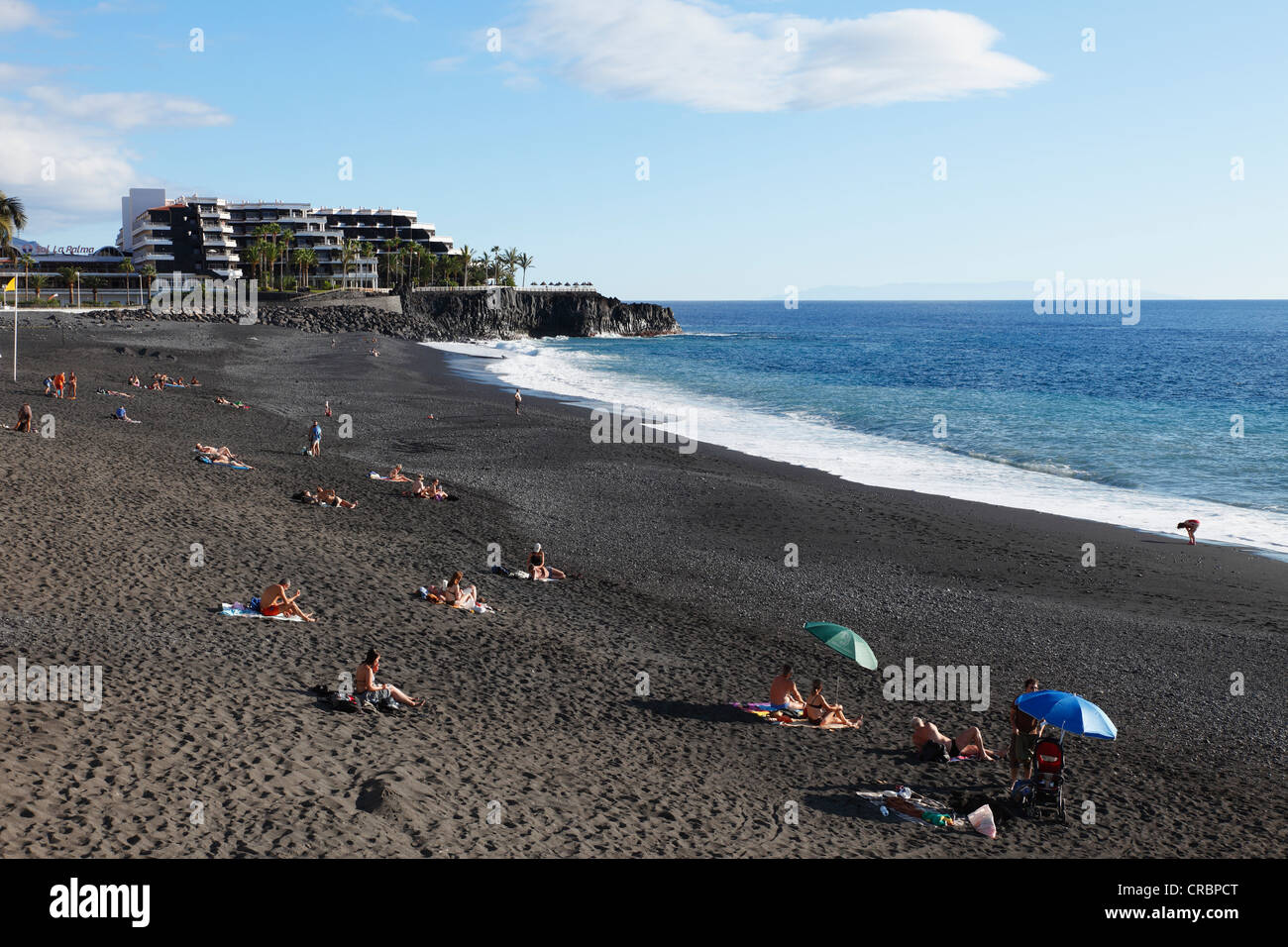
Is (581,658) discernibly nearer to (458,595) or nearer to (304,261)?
(458,595)

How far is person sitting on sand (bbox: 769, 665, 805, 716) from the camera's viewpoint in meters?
13.5

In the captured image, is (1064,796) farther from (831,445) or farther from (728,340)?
(728,340)

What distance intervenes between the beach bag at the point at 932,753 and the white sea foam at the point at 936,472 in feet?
54.7

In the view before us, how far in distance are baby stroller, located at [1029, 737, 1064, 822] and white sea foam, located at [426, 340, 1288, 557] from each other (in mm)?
16970

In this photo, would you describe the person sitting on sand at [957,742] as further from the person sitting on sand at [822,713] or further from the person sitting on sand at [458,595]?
the person sitting on sand at [458,595]

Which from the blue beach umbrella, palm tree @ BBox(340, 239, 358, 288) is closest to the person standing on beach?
the blue beach umbrella

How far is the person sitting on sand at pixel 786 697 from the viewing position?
13.5m

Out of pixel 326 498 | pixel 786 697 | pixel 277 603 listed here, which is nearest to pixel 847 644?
pixel 786 697

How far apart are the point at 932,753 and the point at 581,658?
5678 millimetres

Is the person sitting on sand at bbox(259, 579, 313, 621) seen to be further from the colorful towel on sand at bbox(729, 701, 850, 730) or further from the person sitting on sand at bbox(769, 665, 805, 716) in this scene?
the person sitting on sand at bbox(769, 665, 805, 716)

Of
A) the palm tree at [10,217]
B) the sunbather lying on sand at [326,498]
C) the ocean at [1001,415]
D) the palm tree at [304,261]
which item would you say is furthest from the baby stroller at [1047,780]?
the palm tree at [304,261]

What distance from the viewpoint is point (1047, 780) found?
11008 mm
